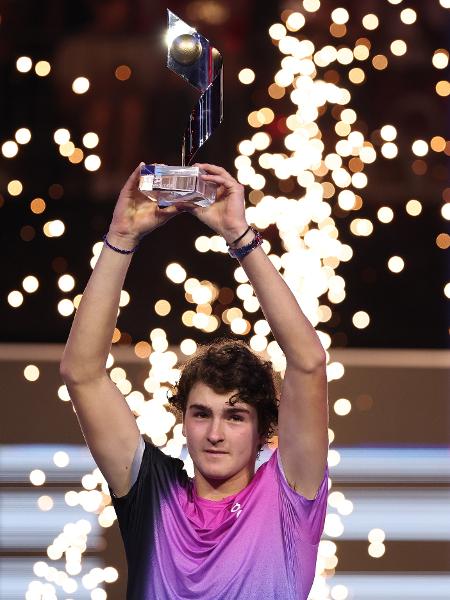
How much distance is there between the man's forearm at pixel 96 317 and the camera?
187cm

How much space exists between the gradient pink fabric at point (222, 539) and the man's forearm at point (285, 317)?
0.57 feet

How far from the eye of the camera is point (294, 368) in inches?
71.7

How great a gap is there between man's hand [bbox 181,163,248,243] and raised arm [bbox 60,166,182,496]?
0.05 meters

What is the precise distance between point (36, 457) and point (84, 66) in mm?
1168

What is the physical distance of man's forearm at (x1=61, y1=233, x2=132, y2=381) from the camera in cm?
187

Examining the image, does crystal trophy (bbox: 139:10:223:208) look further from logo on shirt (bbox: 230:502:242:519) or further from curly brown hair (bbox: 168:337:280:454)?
logo on shirt (bbox: 230:502:242:519)

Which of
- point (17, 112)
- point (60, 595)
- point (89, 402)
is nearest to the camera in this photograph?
point (89, 402)

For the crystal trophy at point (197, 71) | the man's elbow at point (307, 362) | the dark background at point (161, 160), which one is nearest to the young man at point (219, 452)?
the man's elbow at point (307, 362)

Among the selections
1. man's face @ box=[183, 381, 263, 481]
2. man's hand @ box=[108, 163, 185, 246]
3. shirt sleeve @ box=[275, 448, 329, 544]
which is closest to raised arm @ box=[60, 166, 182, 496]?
man's hand @ box=[108, 163, 185, 246]

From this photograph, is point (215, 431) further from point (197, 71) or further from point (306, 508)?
point (197, 71)

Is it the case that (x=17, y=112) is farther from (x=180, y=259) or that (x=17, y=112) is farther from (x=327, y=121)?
(x=327, y=121)

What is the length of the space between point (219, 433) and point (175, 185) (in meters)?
0.37

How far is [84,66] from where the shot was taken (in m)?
3.73

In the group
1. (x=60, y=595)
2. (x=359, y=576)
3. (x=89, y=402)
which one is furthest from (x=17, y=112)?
(x=89, y=402)
